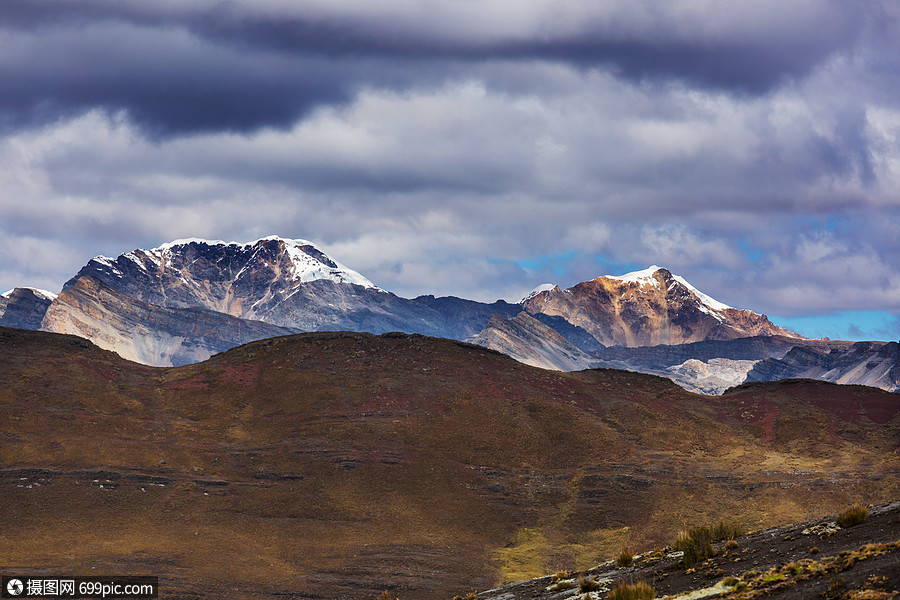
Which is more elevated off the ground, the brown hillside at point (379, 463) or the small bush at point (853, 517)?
the brown hillside at point (379, 463)

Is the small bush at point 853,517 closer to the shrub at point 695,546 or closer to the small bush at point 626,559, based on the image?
the shrub at point 695,546

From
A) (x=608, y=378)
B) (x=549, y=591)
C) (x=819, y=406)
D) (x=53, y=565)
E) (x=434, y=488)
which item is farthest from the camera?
(x=608, y=378)

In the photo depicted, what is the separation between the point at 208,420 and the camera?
108812 millimetres

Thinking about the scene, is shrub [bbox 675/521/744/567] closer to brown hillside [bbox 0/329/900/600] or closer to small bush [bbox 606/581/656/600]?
small bush [bbox 606/581/656/600]

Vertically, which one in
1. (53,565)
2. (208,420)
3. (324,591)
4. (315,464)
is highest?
(208,420)

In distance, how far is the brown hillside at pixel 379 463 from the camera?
75500 mm

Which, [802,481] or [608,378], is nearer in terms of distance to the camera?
[802,481]

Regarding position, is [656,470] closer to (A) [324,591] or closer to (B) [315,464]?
(B) [315,464]

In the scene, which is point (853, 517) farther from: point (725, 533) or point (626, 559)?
point (626, 559)

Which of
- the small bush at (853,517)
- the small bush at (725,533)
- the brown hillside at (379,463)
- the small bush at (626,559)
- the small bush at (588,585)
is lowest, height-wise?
the small bush at (588,585)

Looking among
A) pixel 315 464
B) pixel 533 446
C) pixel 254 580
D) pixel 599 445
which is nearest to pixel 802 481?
pixel 599 445

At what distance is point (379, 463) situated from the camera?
322 ft

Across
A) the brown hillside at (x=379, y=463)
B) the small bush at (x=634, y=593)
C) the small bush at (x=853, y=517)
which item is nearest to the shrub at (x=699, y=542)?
the small bush at (x=853, y=517)

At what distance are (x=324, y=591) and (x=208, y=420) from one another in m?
47.8
